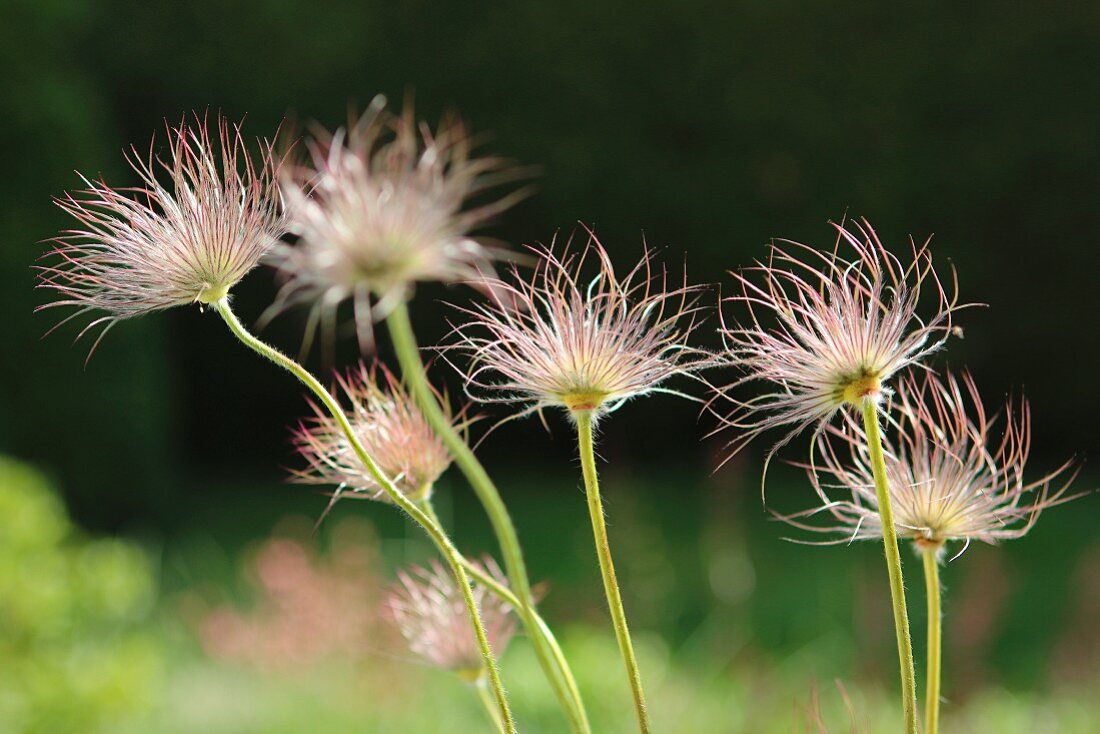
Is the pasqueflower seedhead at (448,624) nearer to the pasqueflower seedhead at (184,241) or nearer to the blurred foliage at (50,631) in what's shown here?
the pasqueflower seedhead at (184,241)

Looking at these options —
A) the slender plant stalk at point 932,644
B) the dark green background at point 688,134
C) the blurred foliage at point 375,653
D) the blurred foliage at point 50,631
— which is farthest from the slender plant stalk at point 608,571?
the dark green background at point 688,134

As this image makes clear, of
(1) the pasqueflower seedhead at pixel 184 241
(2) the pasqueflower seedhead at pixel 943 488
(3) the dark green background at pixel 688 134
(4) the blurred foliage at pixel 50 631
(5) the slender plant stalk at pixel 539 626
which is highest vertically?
(3) the dark green background at pixel 688 134

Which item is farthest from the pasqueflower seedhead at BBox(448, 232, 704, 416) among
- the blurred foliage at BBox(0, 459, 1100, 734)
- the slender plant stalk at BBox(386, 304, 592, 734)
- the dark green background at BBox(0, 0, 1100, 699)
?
the dark green background at BBox(0, 0, 1100, 699)

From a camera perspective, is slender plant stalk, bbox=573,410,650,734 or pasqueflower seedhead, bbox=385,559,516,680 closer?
slender plant stalk, bbox=573,410,650,734

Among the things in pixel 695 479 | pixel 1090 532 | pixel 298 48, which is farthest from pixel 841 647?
pixel 298 48

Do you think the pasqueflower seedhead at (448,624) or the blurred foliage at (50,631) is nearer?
the pasqueflower seedhead at (448,624)

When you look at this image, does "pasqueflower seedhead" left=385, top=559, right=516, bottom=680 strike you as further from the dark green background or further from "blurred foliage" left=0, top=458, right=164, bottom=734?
the dark green background
